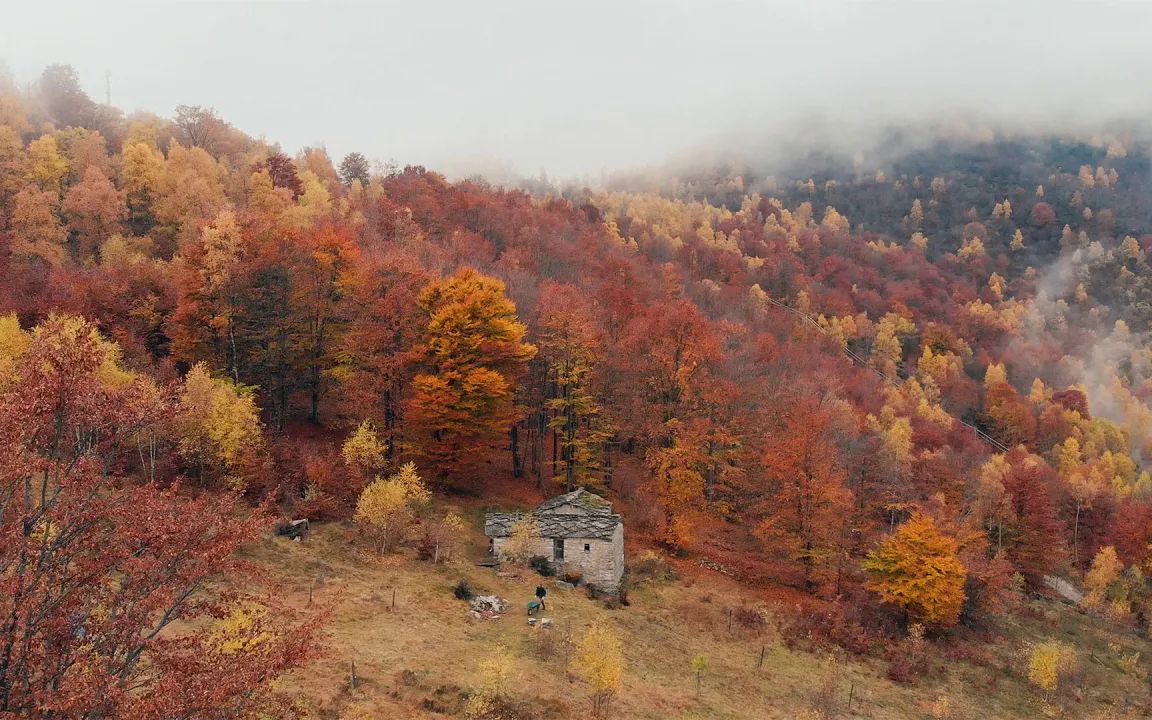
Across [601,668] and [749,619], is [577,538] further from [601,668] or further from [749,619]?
[601,668]

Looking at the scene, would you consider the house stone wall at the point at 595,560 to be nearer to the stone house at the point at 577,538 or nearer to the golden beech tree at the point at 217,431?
the stone house at the point at 577,538

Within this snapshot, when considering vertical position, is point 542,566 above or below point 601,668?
below

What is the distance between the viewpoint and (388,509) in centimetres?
2925

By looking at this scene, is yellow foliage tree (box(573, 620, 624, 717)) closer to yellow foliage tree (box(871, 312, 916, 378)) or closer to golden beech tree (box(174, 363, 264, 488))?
golden beech tree (box(174, 363, 264, 488))

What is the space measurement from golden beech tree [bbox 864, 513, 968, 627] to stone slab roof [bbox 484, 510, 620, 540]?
13778mm

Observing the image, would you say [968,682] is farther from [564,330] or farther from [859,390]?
[859,390]

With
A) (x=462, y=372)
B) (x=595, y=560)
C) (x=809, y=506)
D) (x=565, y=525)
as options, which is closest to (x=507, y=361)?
(x=462, y=372)

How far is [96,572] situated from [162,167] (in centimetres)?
6680

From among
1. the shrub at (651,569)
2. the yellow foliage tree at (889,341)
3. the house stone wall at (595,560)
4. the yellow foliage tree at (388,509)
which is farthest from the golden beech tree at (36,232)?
the yellow foliage tree at (889,341)

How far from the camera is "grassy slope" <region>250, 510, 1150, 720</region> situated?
2062 centimetres

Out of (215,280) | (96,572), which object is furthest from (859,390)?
(96,572)

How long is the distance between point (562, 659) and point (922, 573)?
19725 mm

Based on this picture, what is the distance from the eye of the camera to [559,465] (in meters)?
42.6

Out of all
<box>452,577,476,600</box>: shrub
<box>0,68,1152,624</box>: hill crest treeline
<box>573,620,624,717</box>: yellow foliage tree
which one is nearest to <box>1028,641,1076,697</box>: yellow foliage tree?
<box>0,68,1152,624</box>: hill crest treeline
